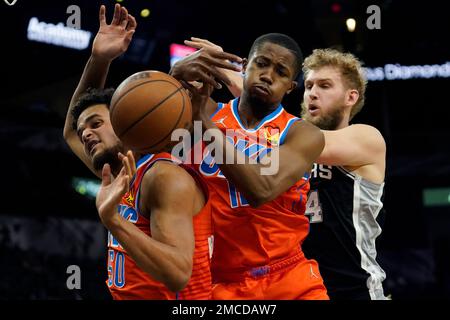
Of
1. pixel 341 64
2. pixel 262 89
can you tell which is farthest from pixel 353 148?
pixel 262 89

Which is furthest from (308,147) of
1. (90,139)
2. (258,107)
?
(90,139)

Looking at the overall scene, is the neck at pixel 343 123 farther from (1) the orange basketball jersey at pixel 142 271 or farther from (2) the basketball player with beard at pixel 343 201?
(1) the orange basketball jersey at pixel 142 271

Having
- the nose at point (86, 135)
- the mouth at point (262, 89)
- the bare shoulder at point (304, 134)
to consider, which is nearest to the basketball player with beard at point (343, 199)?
the bare shoulder at point (304, 134)

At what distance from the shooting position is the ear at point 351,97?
4578mm

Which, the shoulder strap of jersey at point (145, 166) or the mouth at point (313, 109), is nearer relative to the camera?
the shoulder strap of jersey at point (145, 166)

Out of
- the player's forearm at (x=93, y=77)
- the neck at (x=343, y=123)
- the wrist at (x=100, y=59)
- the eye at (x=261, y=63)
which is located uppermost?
the wrist at (x=100, y=59)

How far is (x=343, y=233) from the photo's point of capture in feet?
13.7

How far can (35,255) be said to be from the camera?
9.19 m

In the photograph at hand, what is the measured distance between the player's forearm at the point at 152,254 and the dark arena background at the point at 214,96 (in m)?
6.29

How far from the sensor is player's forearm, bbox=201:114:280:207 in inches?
121

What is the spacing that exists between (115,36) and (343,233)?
184 centimetres

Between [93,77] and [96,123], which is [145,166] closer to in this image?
[96,123]

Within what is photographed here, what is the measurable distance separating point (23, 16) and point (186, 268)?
7033 mm

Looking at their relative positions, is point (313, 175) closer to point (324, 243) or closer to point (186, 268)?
point (324, 243)
